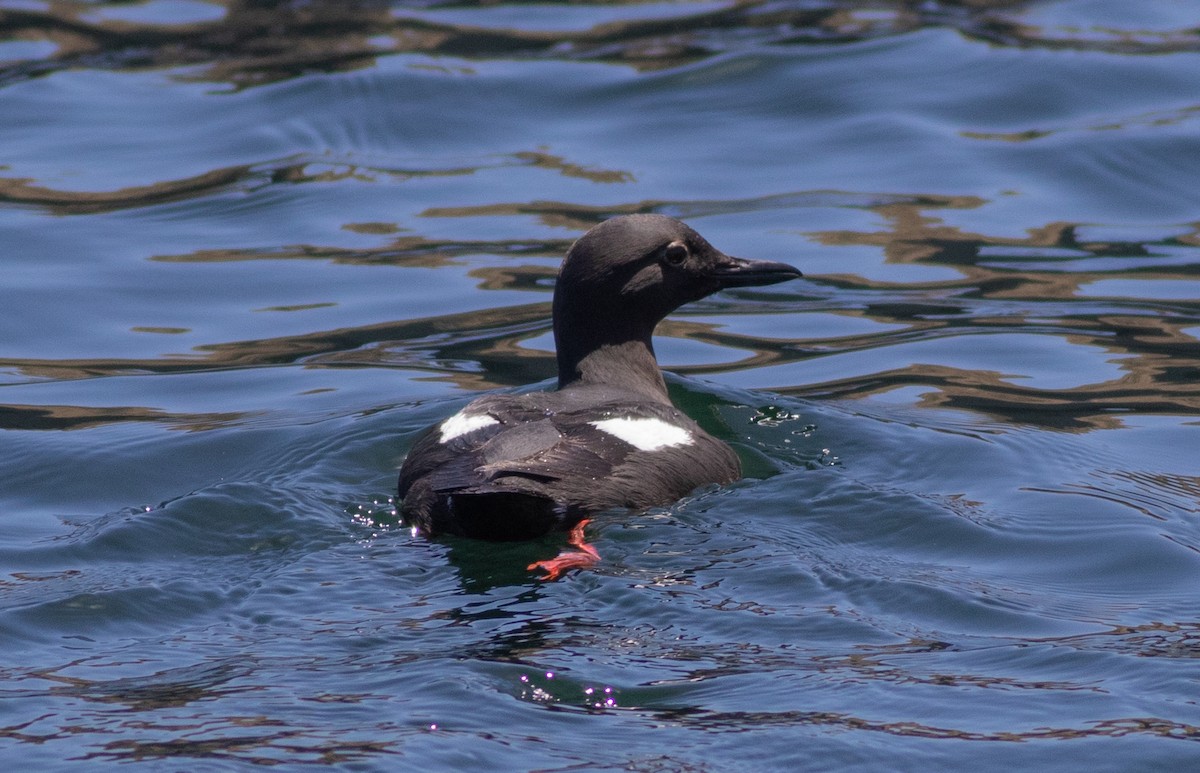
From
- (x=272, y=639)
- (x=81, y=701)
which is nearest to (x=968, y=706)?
(x=272, y=639)

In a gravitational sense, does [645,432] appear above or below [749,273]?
below

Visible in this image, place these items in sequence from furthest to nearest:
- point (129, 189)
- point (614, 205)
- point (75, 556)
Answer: point (129, 189) < point (614, 205) < point (75, 556)

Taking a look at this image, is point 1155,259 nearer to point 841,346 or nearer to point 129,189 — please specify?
point 841,346

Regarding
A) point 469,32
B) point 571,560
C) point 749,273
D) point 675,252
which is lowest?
point 571,560

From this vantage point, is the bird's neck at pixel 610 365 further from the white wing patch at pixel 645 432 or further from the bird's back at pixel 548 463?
the white wing patch at pixel 645 432

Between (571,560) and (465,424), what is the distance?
0.68 meters

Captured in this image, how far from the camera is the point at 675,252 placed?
6.64 metres

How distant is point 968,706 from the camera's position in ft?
13.9

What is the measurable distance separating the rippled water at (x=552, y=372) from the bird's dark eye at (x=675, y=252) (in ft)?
2.68

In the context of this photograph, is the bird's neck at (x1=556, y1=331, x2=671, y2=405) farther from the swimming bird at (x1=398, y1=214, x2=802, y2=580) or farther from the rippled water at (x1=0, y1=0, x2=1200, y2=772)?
the rippled water at (x1=0, y1=0, x2=1200, y2=772)

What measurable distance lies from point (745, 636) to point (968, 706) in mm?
716

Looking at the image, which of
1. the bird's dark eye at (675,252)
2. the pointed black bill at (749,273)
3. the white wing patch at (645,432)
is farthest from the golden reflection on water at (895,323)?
the white wing patch at (645,432)

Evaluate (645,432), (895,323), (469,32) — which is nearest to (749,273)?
(645,432)

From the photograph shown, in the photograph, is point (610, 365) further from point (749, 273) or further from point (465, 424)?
point (465, 424)
